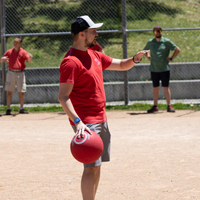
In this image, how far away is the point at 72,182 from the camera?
4449 mm

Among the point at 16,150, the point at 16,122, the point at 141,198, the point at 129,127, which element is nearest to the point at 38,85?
the point at 16,122

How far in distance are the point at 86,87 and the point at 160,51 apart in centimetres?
635

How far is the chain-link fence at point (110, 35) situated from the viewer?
444 inches

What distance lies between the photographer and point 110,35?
14984 millimetres

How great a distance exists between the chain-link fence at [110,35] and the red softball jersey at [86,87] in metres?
6.92

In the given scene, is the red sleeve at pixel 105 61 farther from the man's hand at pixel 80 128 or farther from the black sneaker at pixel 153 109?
the black sneaker at pixel 153 109

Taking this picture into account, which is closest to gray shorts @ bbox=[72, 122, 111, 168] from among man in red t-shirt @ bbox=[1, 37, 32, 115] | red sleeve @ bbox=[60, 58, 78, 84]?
red sleeve @ bbox=[60, 58, 78, 84]

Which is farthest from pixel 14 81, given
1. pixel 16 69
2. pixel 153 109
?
pixel 153 109

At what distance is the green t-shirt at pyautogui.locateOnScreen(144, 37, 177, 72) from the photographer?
30.8 feet

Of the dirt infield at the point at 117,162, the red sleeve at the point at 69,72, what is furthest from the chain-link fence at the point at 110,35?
the red sleeve at the point at 69,72

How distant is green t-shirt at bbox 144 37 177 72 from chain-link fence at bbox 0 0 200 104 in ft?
3.28

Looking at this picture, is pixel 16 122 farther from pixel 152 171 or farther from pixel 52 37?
pixel 52 37

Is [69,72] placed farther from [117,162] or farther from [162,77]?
[162,77]

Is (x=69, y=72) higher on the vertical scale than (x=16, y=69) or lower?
higher
